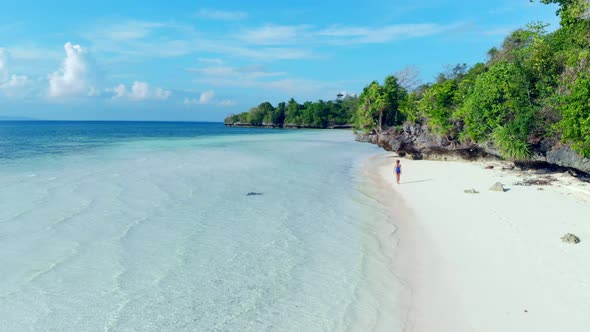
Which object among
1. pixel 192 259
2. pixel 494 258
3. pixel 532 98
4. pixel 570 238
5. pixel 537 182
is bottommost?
pixel 192 259

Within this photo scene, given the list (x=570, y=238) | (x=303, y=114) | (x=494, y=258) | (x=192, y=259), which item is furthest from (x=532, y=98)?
(x=303, y=114)

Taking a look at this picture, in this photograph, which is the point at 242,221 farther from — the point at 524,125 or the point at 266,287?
the point at 524,125

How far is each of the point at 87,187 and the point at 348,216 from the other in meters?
13.9

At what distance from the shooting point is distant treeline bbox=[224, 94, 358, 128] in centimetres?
12756

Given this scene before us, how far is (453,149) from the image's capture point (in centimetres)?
3025

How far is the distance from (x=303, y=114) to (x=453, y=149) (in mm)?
103918

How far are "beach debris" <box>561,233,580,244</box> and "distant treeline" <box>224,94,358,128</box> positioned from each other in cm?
10388

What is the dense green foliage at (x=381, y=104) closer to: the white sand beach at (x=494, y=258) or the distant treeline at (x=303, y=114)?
the white sand beach at (x=494, y=258)

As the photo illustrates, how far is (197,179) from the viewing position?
2227cm

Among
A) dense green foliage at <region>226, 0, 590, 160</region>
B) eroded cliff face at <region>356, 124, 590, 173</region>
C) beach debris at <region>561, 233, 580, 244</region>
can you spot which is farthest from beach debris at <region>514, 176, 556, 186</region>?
beach debris at <region>561, 233, 580, 244</region>

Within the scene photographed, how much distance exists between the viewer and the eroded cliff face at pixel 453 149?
1819cm

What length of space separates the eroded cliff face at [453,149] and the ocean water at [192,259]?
10.1 metres

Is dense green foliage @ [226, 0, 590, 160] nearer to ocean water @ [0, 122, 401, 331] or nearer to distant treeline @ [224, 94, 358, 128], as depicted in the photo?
ocean water @ [0, 122, 401, 331]

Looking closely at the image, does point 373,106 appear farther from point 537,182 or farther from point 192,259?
point 192,259
